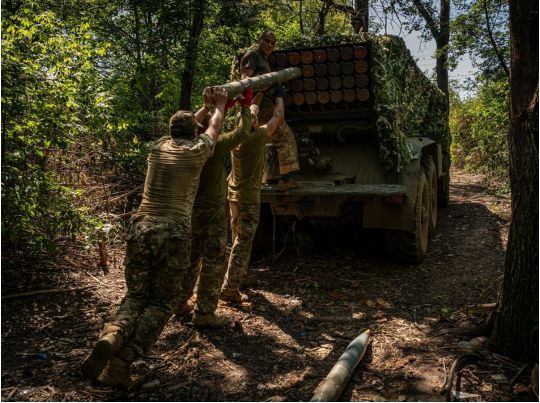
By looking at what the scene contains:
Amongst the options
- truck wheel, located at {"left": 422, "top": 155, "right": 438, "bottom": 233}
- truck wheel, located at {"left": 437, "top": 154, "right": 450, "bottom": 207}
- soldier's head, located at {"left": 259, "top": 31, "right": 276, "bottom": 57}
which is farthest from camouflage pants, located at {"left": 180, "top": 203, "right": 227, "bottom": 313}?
truck wheel, located at {"left": 437, "top": 154, "right": 450, "bottom": 207}

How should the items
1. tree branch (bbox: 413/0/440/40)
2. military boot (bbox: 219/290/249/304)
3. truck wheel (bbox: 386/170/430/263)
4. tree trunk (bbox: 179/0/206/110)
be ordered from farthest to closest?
tree branch (bbox: 413/0/440/40)
tree trunk (bbox: 179/0/206/110)
truck wheel (bbox: 386/170/430/263)
military boot (bbox: 219/290/249/304)

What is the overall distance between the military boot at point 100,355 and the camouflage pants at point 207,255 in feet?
4.31

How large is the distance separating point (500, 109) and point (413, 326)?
907 centimetres

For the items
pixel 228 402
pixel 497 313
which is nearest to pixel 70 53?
pixel 228 402

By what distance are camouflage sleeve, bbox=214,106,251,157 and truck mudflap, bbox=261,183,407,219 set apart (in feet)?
4.79

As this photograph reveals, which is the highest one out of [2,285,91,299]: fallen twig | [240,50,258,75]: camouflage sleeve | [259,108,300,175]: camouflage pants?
[240,50,258,75]: camouflage sleeve

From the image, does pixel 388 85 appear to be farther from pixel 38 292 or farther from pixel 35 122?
pixel 38 292

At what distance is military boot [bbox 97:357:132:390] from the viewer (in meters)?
3.29

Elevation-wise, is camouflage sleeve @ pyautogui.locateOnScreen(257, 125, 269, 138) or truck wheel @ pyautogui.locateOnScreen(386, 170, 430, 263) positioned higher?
camouflage sleeve @ pyautogui.locateOnScreen(257, 125, 269, 138)

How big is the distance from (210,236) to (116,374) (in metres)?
1.55

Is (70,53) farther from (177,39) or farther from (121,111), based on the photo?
(177,39)

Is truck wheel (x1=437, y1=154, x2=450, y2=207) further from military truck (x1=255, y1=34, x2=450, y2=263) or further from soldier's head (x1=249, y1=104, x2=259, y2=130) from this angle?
soldier's head (x1=249, y1=104, x2=259, y2=130)

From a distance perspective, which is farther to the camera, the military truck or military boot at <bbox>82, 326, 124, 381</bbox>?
the military truck

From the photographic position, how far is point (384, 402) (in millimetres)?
3213
